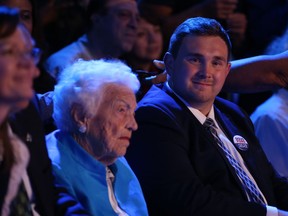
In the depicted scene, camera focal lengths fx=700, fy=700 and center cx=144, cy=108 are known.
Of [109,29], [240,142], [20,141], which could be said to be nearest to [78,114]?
[20,141]

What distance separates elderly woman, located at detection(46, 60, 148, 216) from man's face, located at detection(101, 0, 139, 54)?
155 cm

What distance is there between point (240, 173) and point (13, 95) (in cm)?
146

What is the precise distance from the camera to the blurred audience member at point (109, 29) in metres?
4.19

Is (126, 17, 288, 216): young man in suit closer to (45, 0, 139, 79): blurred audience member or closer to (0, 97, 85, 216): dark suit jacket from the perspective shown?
(0, 97, 85, 216): dark suit jacket

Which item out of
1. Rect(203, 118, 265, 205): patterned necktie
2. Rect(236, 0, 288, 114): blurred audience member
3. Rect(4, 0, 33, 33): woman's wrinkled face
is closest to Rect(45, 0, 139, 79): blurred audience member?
Rect(4, 0, 33, 33): woman's wrinkled face

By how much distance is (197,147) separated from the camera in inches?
118

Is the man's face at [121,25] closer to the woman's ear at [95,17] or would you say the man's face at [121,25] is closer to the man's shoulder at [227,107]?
the woman's ear at [95,17]

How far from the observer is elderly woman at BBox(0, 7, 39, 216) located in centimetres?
188

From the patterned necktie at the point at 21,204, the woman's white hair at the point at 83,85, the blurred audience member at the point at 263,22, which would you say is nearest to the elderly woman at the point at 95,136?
the woman's white hair at the point at 83,85

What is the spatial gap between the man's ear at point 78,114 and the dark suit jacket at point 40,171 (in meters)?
0.21

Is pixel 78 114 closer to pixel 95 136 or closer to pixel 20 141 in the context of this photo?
pixel 95 136

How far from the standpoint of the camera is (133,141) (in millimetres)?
2994

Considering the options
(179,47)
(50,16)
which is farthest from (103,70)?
(50,16)

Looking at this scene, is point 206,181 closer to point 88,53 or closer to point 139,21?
point 88,53
